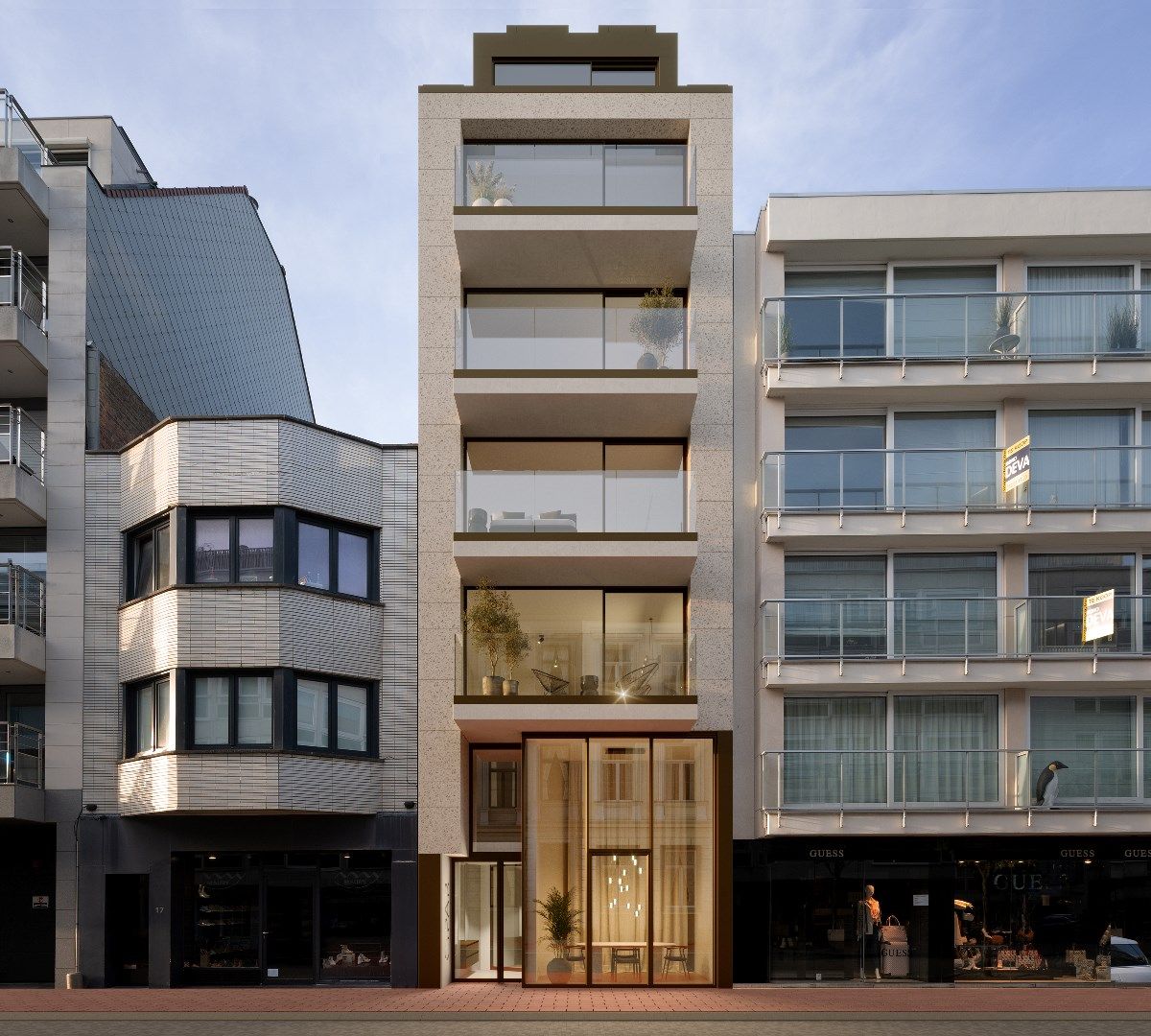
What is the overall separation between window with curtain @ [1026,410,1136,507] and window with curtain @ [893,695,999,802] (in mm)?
3725

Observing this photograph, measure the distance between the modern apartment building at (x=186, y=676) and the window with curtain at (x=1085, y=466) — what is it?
11.0m

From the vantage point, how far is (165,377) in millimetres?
26828

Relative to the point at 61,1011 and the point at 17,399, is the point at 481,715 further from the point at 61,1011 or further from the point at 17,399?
the point at 17,399

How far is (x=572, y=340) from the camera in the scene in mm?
20188

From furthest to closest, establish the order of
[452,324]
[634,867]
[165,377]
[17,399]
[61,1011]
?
1. [165,377]
2. [17,399]
3. [452,324]
4. [634,867]
5. [61,1011]

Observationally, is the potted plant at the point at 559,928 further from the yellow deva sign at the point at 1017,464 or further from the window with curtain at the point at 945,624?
the yellow deva sign at the point at 1017,464

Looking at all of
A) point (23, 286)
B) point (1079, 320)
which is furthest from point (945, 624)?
point (23, 286)

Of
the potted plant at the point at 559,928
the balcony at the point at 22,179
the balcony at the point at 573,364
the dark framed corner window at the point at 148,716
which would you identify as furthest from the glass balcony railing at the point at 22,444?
the potted plant at the point at 559,928

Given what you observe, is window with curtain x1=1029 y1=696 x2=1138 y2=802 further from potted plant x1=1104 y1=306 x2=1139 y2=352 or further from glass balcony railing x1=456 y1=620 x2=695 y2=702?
glass balcony railing x1=456 y1=620 x2=695 y2=702

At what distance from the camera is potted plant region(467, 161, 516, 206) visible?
20578 millimetres

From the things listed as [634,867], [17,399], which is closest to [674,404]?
[634,867]

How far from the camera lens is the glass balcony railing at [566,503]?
770 inches

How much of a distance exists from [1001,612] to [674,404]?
6.62 metres

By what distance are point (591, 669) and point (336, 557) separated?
4.89 m
